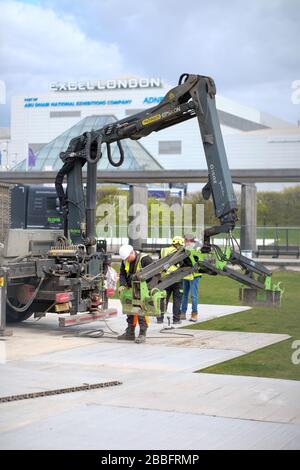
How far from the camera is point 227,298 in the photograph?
854 inches

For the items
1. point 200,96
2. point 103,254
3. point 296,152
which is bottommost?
point 103,254

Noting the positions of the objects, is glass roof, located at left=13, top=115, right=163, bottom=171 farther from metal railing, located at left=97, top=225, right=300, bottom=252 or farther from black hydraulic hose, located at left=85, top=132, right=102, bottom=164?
black hydraulic hose, located at left=85, top=132, right=102, bottom=164

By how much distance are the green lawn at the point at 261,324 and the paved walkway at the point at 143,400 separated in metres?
0.38

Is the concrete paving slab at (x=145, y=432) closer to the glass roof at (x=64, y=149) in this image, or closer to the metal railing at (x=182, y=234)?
the metal railing at (x=182, y=234)

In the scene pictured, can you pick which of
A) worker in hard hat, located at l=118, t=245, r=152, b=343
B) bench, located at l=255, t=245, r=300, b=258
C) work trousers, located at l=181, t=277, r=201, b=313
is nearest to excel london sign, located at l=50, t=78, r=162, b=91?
bench, located at l=255, t=245, r=300, b=258

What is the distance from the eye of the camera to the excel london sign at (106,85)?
117375 mm

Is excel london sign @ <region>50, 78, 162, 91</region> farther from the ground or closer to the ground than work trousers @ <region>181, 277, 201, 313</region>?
farther from the ground

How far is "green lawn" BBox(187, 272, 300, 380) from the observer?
1107cm

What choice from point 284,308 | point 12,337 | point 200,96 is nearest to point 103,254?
point 12,337

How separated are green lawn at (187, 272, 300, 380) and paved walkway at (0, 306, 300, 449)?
1.23 feet

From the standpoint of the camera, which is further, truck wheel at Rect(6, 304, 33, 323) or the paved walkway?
truck wheel at Rect(6, 304, 33, 323)
